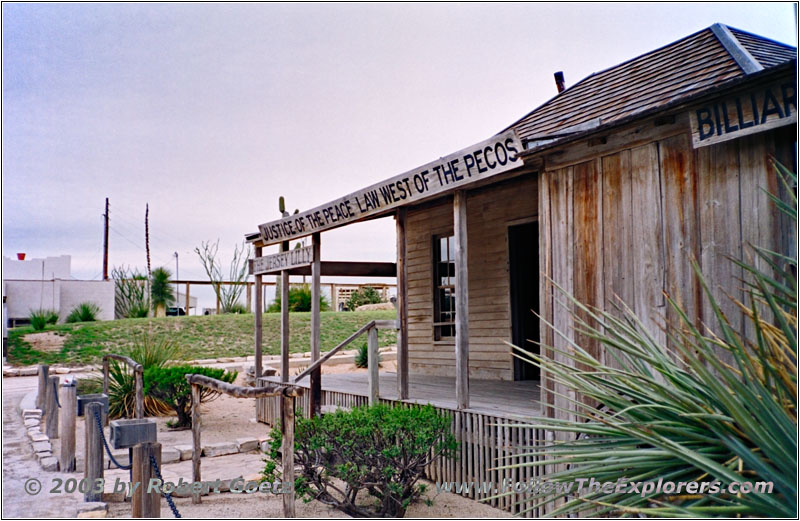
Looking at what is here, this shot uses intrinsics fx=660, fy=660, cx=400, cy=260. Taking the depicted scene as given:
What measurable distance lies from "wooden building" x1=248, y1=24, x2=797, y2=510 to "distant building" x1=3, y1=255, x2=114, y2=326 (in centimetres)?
2131

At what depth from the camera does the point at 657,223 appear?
503 centimetres

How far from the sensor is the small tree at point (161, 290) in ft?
86.4

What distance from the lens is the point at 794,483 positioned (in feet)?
8.30

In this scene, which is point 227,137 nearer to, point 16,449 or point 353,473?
point 16,449

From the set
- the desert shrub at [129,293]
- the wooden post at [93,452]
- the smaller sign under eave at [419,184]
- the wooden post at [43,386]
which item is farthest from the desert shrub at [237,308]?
the wooden post at [93,452]

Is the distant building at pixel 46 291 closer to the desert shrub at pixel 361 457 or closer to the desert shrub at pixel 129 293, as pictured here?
the desert shrub at pixel 129 293

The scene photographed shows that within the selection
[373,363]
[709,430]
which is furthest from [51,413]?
[709,430]

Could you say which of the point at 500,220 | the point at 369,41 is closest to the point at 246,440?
the point at 500,220

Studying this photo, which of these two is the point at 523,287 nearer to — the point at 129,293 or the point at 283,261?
the point at 283,261

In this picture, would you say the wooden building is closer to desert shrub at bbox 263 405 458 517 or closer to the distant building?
desert shrub at bbox 263 405 458 517

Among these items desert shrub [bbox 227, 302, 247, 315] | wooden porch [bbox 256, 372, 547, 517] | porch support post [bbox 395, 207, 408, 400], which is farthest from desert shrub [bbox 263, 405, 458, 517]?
desert shrub [bbox 227, 302, 247, 315]

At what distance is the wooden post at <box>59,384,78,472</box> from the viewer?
7496 mm

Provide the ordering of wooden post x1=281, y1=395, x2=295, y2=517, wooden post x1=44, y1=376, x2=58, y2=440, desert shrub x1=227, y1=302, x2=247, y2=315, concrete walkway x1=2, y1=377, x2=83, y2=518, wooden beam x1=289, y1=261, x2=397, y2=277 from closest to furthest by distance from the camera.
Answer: wooden post x1=281, y1=395, x2=295, y2=517
concrete walkway x1=2, y1=377, x2=83, y2=518
wooden post x1=44, y1=376, x2=58, y2=440
wooden beam x1=289, y1=261, x2=397, y2=277
desert shrub x1=227, y1=302, x2=247, y2=315

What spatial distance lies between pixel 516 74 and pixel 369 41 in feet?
17.7
